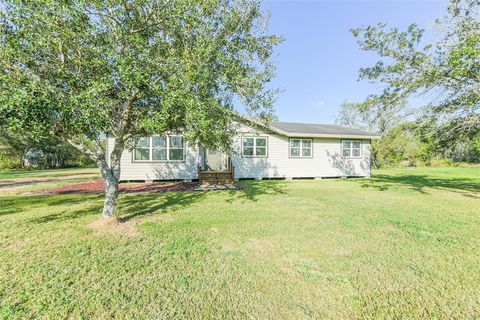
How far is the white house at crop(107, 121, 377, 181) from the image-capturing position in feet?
40.8

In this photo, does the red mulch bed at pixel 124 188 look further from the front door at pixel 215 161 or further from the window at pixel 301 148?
Result: the window at pixel 301 148

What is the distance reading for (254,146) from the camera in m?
13.9

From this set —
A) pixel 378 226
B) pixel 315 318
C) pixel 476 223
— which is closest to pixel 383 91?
pixel 476 223

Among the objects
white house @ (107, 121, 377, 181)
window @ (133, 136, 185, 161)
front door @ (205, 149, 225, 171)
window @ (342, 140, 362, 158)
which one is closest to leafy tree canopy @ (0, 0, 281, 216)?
white house @ (107, 121, 377, 181)

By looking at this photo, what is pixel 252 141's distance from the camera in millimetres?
13883

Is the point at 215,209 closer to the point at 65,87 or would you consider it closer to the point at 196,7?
the point at 65,87

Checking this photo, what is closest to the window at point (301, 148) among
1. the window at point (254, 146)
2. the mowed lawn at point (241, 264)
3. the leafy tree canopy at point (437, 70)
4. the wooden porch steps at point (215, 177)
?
the window at point (254, 146)

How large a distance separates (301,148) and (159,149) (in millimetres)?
8635

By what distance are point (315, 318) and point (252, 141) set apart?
38.9ft

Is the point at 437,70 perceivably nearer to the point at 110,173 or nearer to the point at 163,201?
the point at 163,201

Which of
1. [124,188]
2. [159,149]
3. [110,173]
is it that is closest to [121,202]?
[110,173]

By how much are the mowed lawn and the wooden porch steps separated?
505 centimetres

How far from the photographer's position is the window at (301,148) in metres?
14.7

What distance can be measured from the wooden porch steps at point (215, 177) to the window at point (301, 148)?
Result: 4965 mm
